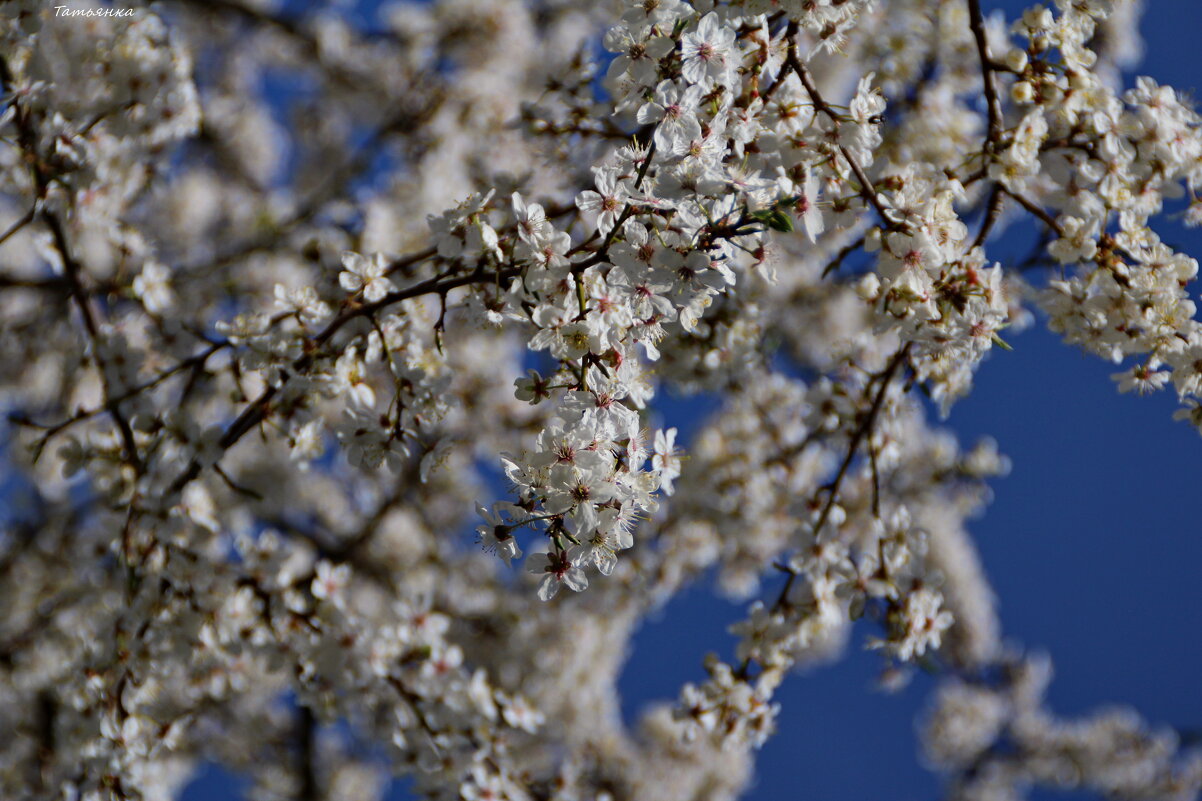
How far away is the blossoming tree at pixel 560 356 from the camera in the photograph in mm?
1917

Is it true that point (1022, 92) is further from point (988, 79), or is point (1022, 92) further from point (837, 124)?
point (837, 124)

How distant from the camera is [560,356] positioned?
189 centimetres

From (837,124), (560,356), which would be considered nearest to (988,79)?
(837,124)

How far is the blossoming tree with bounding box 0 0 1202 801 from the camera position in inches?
75.5

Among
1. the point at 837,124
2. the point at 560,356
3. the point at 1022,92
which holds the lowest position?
the point at 560,356

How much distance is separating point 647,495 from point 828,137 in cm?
91

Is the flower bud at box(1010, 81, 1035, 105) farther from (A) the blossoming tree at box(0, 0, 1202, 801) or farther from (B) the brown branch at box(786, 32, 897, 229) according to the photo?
(B) the brown branch at box(786, 32, 897, 229)

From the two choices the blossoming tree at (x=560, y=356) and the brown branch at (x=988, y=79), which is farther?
the brown branch at (x=988, y=79)

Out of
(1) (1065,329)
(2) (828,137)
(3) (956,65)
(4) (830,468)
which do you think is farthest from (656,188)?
(4) (830,468)

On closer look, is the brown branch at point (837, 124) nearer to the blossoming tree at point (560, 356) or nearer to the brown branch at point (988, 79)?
the blossoming tree at point (560, 356)

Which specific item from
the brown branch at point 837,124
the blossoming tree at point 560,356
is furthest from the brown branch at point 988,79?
the brown branch at point 837,124

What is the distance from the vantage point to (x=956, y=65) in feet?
12.3

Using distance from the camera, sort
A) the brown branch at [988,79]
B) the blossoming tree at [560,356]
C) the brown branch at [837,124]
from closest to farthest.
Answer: the blossoming tree at [560,356], the brown branch at [837,124], the brown branch at [988,79]

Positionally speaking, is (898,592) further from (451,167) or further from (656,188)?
(451,167)
